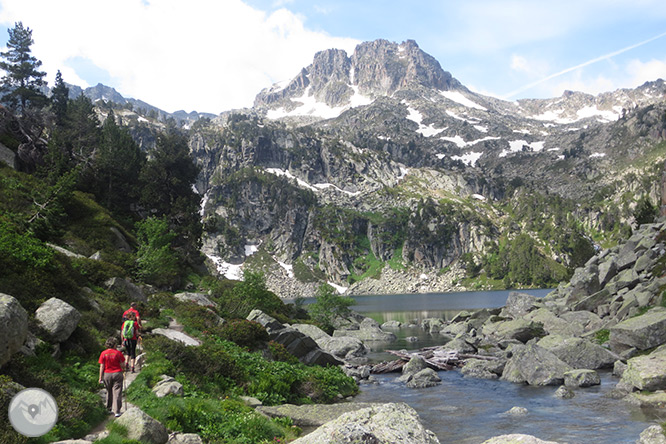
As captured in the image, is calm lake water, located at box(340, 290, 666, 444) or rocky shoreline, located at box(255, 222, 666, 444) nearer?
calm lake water, located at box(340, 290, 666, 444)

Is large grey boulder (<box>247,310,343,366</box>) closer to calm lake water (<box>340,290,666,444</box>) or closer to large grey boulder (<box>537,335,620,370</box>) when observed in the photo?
calm lake water (<box>340,290,666,444</box>)

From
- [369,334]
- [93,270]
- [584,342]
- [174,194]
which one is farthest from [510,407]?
[174,194]

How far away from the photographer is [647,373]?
1006 inches

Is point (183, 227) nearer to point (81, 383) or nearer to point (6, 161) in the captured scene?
point (6, 161)

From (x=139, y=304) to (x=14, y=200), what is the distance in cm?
1709

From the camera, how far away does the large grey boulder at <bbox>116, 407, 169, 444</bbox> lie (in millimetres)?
12657

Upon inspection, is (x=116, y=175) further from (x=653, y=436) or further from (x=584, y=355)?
(x=653, y=436)

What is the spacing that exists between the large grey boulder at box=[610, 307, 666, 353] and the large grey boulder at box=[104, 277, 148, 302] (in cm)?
4048

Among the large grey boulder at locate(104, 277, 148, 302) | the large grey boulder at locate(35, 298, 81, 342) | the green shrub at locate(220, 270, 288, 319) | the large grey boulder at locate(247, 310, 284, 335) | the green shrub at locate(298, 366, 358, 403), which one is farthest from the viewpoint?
the green shrub at locate(220, 270, 288, 319)

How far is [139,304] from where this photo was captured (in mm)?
31266

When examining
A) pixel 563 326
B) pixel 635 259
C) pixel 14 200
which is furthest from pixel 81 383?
pixel 635 259

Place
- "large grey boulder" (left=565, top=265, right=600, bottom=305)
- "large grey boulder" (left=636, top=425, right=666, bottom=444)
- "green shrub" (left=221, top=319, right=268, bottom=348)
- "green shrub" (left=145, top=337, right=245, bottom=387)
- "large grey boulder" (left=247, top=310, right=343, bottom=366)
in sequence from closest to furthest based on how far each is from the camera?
1. "large grey boulder" (left=636, top=425, right=666, bottom=444)
2. "green shrub" (left=145, top=337, right=245, bottom=387)
3. "green shrub" (left=221, top=319, right=268, bottom=348)
4. "large grey boulder" (left=247, top=310, right=343, bottom=366)
5. "large grey boulder" (left=565, top=265, right=600, bottom=305)

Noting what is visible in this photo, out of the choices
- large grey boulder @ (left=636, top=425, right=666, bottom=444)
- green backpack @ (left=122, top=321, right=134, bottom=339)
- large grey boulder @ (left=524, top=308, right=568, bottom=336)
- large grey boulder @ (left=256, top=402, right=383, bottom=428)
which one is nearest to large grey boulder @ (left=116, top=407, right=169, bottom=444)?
large grey boulder @ (left=256, top=402, right=383, bottom=428)

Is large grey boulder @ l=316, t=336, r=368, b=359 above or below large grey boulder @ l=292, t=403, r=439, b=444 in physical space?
below
